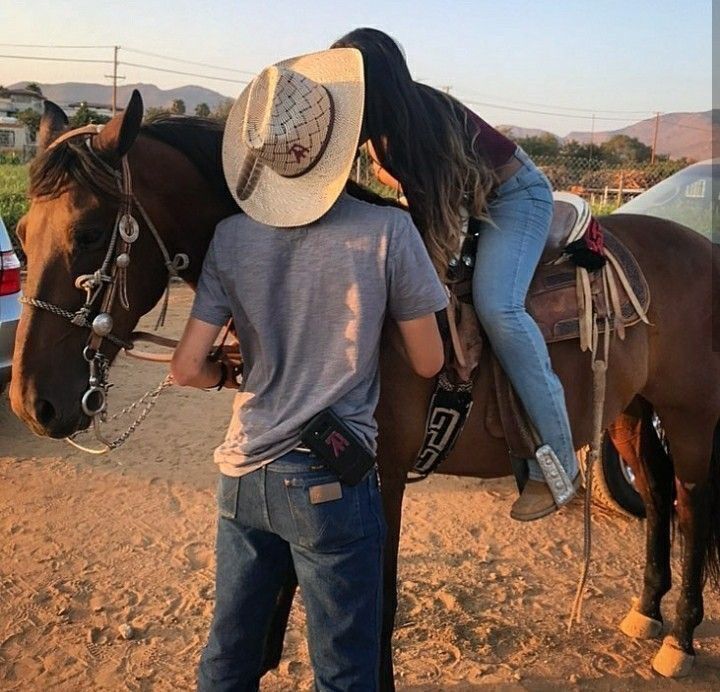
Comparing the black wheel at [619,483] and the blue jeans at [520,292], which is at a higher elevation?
the blue jeans at [520,292]

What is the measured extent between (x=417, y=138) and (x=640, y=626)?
2493mm

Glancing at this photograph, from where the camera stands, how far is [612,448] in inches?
177

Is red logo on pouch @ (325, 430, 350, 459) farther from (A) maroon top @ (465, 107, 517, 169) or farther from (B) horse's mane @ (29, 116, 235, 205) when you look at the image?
(A) maroon top @ (465, 107, 517, 169)

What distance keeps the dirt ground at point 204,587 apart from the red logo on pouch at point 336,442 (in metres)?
1.62

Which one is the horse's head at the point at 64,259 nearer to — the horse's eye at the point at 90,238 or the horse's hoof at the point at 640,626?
the horse's eye at the point at 90,238

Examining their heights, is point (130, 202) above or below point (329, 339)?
above

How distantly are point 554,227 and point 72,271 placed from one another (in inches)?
66.4

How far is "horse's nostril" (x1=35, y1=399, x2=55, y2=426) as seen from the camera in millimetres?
1902

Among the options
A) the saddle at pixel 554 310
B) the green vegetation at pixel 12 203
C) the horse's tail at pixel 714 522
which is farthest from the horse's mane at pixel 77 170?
the green vegetation at pixel 12 203

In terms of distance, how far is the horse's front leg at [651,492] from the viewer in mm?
3502

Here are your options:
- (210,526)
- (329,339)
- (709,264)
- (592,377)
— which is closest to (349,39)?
(329,339)

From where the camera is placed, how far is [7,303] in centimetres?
490

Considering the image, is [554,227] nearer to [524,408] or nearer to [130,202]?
[524,408]

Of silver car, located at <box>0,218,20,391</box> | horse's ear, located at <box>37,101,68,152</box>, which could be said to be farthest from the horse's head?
silver car, located at <box>0,218,20,391</box>
